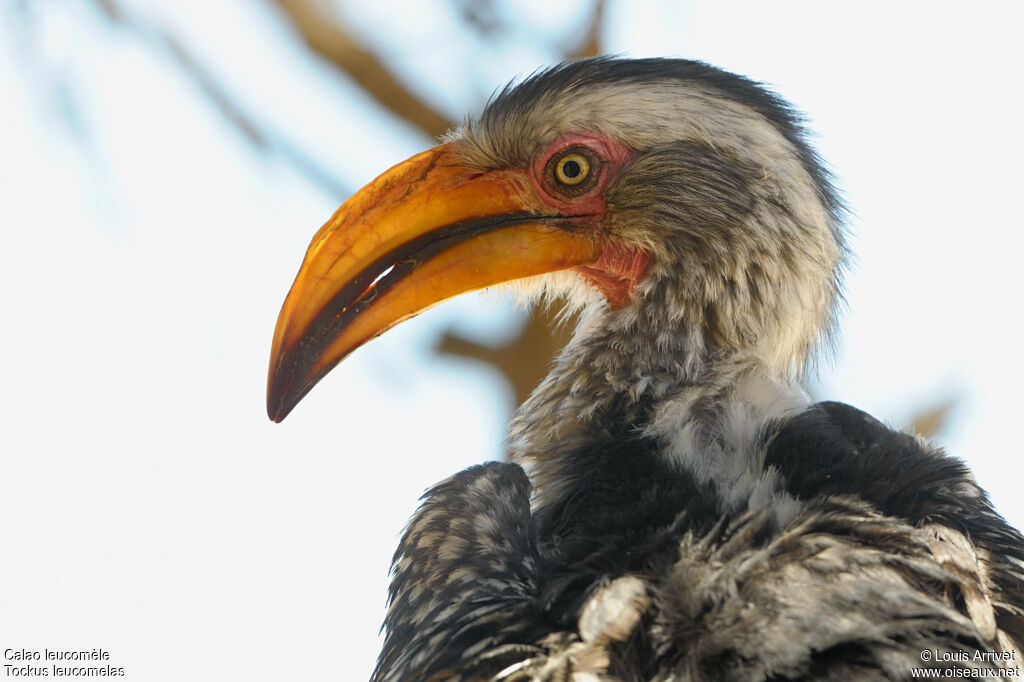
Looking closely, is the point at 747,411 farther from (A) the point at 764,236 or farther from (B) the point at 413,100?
(B) the point at 413,100

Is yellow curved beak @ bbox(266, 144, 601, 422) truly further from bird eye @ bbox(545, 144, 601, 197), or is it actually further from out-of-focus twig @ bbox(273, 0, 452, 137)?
out-of-focus twig @ bbox(273, 0, 452, 137)

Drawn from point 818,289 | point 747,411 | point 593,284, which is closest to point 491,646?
point 747,411

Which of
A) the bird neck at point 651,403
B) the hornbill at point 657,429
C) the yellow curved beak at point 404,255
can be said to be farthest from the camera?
the yellow curved beak at point 404,255

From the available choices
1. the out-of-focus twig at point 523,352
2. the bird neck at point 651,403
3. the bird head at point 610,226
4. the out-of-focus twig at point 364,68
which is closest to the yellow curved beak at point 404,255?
the bird head at point 610,226

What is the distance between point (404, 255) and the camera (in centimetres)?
331

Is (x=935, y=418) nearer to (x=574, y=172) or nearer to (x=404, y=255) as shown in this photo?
(x=574, y=172)

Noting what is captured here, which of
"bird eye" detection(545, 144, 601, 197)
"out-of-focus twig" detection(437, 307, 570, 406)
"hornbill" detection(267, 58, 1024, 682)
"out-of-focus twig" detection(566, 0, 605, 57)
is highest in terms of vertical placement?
"out-of-focus twig" detection(566, 0, 605, 57)

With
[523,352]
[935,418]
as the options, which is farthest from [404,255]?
[935,418]

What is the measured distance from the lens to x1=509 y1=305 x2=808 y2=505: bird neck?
2.82m

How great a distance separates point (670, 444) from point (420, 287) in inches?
36.6

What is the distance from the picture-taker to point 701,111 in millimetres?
3457

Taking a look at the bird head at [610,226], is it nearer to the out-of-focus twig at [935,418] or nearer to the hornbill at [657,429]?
the hornbill at [657,429]

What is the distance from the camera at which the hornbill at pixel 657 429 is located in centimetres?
204

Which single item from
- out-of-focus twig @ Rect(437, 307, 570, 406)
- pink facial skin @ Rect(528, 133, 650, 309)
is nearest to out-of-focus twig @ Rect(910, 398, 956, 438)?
out-of-focus twig @ Rect(437, 307, 570, 406)
